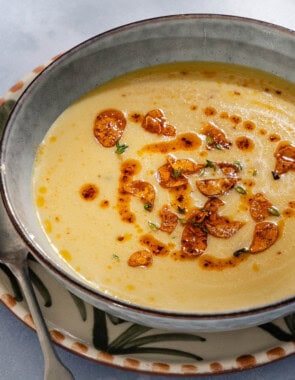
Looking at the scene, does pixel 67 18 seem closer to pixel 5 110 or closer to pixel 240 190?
pixel 5 110

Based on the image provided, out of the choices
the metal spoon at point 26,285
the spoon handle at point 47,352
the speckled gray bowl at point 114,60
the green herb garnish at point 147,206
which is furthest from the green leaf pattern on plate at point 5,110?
the spoon handle at point 47,352

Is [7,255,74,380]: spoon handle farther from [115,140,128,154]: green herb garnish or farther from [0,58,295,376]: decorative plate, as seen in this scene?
[115,140,128,154]: green herb garnish

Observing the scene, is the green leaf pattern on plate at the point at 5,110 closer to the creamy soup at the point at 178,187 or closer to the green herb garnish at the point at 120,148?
the creamy soup at the point at 178,187

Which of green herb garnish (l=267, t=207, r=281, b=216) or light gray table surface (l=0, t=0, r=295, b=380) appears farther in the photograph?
light gray table surface (l=0, t=0, r=295, b=380)

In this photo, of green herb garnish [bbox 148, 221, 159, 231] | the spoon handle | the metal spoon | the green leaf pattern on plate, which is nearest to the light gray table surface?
the green leaf pattern on plate

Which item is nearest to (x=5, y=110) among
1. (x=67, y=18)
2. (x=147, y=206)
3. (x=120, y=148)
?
(x=120, y=148)

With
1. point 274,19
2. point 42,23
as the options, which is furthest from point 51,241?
point 274,19

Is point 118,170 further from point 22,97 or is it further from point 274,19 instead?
point 274,19
